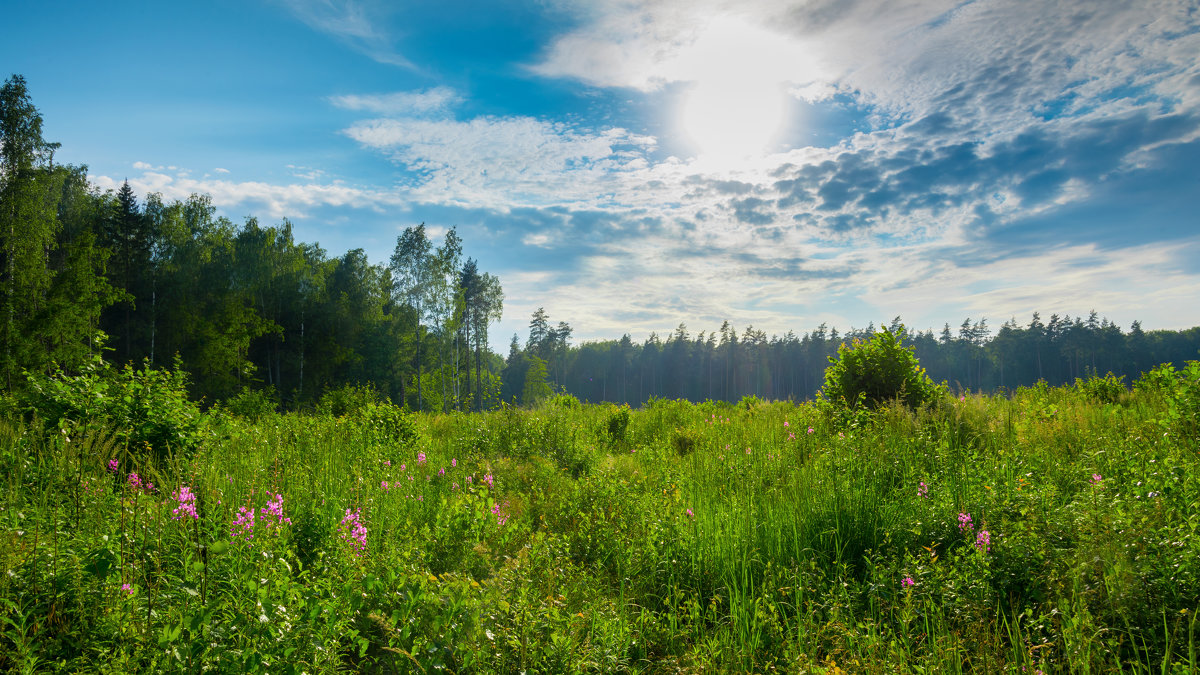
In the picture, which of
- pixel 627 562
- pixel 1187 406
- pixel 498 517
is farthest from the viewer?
pixel 1187 406

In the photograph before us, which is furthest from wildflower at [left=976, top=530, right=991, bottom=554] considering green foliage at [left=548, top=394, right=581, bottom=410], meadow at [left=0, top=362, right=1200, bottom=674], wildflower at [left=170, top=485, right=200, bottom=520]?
green foliage at [left=548, top=394, right=581, bottom=410]

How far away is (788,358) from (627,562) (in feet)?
299

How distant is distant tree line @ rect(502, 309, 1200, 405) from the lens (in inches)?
2746

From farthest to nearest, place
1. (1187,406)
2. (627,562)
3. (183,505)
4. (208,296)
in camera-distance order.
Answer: (208,296) → (1187,406) → (627,562) → (183,505)

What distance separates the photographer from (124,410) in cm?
554

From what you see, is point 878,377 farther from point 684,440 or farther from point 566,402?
point 566,402

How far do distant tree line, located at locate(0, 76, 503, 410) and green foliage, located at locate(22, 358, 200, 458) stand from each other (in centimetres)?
1493

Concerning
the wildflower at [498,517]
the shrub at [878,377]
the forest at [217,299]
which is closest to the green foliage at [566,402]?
the forest at [217,299]

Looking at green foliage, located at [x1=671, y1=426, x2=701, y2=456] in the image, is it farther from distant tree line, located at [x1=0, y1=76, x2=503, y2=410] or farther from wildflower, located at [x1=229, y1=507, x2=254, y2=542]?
distant tree line, located at [x1=0, y1=76, x2=503, y2=410]

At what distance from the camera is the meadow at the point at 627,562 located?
7.90 feet

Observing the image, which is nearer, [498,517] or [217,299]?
[498,517]

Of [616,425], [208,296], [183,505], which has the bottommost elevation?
[616,425]

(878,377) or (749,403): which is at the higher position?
(878,377)

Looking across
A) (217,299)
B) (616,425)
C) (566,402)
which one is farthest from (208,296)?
(616,425)
